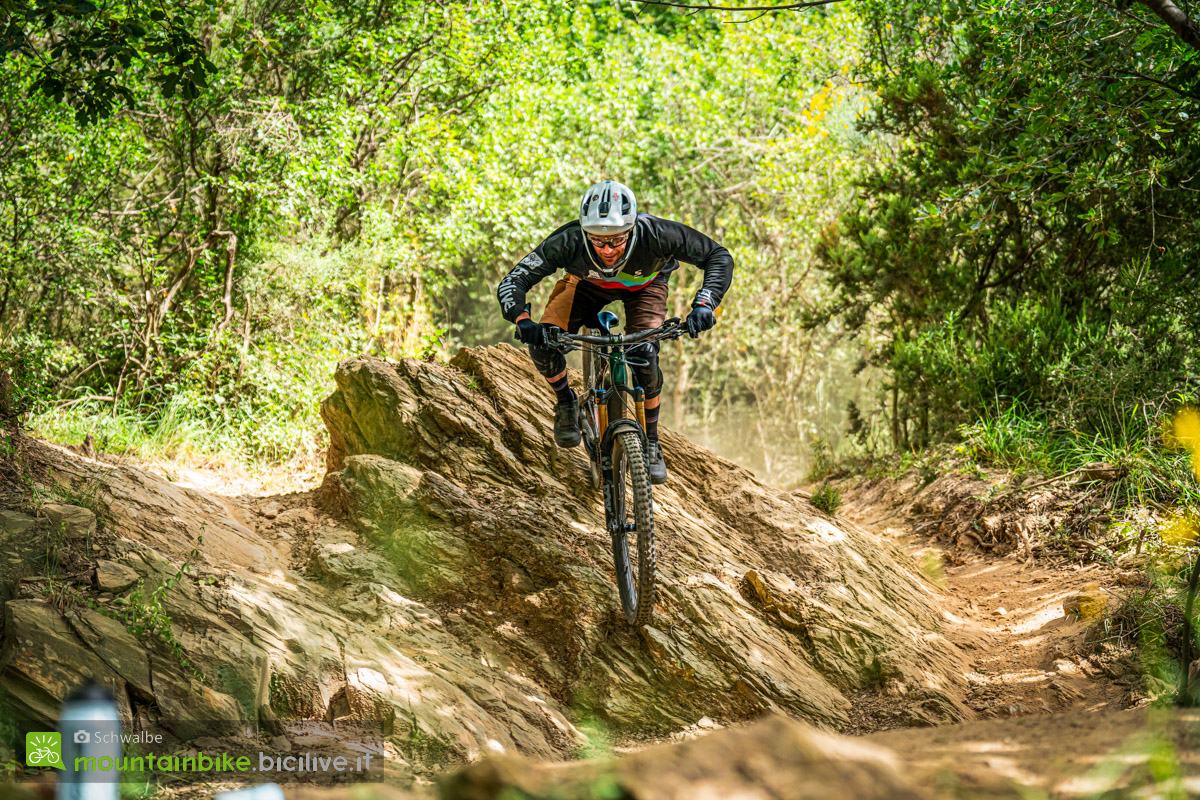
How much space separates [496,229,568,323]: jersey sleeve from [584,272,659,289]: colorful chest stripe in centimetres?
27

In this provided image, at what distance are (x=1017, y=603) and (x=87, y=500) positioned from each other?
6162 millimetres

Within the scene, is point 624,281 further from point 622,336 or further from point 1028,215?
point 1028,215

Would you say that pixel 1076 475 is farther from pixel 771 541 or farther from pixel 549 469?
pixel 549 469

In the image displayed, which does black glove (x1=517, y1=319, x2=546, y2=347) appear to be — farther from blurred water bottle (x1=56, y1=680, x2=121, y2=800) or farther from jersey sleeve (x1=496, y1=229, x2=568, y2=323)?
blurred water bottle (x1=56, y1=680, x2=121, y2=800)

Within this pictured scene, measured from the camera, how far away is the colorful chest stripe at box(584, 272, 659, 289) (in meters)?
4.93

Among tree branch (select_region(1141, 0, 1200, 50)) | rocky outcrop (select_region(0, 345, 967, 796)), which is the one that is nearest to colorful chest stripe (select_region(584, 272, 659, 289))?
rocky outcrop (select_region(0, 345, 967, 796))

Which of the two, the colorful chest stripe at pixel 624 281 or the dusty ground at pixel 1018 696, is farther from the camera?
the colorful chest stripe at pixel 624 281

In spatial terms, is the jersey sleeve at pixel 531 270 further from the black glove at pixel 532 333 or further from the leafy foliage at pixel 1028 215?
the leafy foliage at pixel 1028 215

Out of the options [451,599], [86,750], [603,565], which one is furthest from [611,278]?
[86,750]

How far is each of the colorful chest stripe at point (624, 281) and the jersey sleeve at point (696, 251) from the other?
8.6 inches

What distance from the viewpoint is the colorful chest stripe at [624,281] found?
4926mm

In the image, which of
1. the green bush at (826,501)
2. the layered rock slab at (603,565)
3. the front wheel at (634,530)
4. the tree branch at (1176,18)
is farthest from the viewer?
the green bush at (826,501)

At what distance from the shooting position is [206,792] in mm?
2748

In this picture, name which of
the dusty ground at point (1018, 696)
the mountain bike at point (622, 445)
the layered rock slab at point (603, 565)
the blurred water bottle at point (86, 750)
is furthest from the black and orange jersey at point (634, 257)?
the blurred water bottle at point (86, 750)
